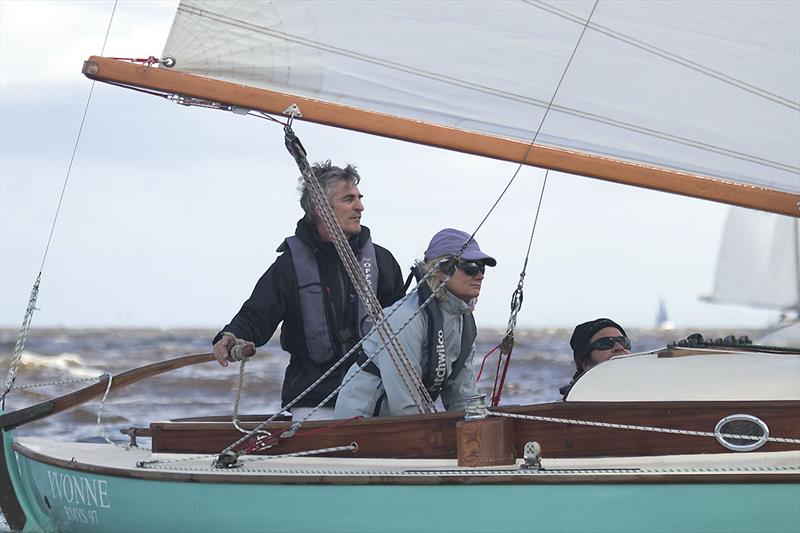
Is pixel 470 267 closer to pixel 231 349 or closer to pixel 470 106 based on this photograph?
pixel 470 106

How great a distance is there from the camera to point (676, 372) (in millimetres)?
3365

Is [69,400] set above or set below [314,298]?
below

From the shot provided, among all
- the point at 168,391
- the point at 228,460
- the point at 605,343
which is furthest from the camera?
the point at 168,391

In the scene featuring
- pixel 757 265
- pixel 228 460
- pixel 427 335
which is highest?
pixel 757 265

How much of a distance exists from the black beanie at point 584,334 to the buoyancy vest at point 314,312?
0.69m

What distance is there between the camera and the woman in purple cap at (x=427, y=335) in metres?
3.70

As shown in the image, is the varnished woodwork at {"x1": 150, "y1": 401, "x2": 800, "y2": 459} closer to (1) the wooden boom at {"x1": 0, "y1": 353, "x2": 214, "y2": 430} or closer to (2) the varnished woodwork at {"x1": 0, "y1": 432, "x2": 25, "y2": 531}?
(1) the wooden boom at {"x1": 0, "y1": 353, "x2": 214, "y2": 430}

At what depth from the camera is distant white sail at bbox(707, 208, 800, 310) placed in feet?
75.7

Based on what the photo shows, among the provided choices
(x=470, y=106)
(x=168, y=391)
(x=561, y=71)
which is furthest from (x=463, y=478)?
(x=168, y=391)

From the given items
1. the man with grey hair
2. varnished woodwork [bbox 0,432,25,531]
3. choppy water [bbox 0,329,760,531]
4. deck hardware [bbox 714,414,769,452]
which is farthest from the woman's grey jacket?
choppy water [bbox 0,329,760,531]

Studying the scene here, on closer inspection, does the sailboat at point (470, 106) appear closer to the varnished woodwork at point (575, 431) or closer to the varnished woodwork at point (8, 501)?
the varnished woodwork at point (575, 431)

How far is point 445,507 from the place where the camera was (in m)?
3.14

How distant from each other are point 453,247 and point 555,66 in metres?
0.63

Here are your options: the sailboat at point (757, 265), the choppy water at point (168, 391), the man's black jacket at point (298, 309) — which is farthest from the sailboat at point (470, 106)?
the sailboat at point (757, 265)
